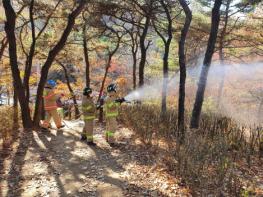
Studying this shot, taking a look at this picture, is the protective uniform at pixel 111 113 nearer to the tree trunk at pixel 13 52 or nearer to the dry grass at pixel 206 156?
the dry grass at pixel 206 156

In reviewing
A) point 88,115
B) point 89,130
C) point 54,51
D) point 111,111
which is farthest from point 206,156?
point 54,51

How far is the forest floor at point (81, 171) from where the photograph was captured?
233 inches

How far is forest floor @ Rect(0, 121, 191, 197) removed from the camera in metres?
5.93

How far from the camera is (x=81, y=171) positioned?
696cm

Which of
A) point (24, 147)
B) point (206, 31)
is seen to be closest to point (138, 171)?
point (24, 147)

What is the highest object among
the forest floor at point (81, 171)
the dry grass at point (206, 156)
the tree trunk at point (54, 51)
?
the tree trunk at point (54, 51)

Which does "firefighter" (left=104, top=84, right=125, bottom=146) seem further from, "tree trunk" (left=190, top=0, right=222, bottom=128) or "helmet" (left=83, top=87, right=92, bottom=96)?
"tree trunk" (left=190, top=0, right=222, bottom=128)

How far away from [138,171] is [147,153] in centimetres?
122

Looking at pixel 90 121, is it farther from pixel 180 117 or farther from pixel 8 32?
pixel 8 32

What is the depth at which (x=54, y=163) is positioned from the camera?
24.5 ft

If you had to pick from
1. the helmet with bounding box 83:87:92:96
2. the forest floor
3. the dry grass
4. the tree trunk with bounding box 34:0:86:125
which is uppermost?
the tree trunk with bounding box 34:0:86:125

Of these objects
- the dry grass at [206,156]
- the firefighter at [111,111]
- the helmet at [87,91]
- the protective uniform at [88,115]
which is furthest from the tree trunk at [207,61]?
the helmet at [87,91]

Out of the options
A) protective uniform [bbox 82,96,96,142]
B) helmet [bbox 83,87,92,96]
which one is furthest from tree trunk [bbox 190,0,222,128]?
helmet [bbox 83,87,92,96]

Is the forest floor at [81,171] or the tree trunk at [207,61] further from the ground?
the tree trunk at [207,61]
